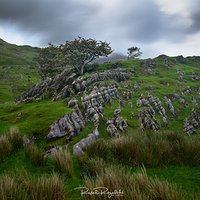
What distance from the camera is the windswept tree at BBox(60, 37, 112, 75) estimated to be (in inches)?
2403

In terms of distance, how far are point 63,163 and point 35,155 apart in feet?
6.34

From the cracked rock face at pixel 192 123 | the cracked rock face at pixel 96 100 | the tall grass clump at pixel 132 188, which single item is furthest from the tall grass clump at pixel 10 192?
the cracked rock face at pixel 192 123

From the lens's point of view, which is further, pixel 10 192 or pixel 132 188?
pixel 10 192

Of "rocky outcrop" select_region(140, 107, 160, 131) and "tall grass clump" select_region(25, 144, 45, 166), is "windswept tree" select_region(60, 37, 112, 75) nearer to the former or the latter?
"rocky outcrop" select_region(140, 107, 160, 131)

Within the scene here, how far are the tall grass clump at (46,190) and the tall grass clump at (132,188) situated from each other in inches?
28.1

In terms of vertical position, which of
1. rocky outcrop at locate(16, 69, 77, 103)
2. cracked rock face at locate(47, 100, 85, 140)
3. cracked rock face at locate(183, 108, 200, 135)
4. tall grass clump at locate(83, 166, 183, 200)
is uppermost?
rocky outcrop at locate(16, 69, 77, 103)

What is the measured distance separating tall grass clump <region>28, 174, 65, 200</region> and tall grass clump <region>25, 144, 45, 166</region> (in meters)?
4.71

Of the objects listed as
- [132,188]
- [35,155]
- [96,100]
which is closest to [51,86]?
[96,100]

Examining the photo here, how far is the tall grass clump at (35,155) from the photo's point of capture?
1258 cm

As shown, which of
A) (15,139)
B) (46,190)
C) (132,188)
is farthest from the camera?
(15,139)

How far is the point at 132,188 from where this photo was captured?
6.77 meters

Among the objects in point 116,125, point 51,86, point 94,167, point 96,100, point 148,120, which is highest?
point 51,86

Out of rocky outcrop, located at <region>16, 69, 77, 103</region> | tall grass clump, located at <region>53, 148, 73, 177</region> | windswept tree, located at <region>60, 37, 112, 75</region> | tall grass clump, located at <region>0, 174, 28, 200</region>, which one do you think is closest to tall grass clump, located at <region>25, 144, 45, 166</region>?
tall grass clump, located at <region>53, 148, 73, 177</region>

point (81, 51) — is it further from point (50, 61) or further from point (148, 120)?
point (148, 120)
